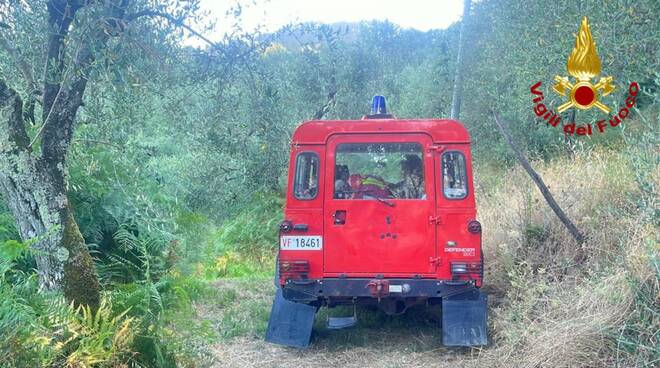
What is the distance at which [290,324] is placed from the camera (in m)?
7.01

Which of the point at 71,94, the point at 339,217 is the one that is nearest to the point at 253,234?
the point at 339,217

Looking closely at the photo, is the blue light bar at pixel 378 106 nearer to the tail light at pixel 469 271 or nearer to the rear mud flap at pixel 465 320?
the tail light at pixel 469 271

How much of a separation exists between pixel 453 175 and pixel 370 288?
4.73ft

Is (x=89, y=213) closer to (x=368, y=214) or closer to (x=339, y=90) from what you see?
(x=368, y=214)

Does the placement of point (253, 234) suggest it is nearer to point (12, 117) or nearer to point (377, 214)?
point (377, 214)

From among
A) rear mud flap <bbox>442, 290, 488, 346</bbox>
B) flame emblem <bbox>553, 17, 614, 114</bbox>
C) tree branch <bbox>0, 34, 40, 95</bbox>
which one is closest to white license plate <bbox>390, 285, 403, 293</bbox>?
rear mud flap <bbox>442, 290, 488, 346</bbox>

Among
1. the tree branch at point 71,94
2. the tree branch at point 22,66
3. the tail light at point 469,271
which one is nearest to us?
the tree branch at point 71,94

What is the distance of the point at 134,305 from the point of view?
5.15 metres

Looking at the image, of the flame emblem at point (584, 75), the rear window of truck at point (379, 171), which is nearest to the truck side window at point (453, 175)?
the rear window of truck at point (379, 171)

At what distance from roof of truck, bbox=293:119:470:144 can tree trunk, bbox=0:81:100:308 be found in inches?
98.9

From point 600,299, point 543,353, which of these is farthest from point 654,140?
point 543,353

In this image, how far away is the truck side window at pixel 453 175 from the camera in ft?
21.7

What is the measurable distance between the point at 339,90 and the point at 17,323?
13.2m

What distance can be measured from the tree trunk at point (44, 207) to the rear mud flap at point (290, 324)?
2252 mm
